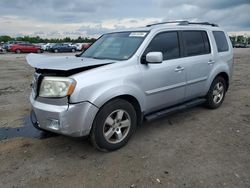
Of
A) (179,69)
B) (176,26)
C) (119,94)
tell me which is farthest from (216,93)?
(119,94)

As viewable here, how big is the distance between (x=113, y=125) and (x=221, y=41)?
358 centimetres

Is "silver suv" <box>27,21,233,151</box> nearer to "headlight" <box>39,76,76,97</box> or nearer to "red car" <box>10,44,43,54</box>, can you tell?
"headlight" <box>39,76,76,97</box>

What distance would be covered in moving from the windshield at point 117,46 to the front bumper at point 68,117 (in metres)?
1.18

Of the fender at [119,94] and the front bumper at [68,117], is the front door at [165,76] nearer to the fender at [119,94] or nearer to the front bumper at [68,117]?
the fender at [119,94]

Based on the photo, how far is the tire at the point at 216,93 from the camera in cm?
552

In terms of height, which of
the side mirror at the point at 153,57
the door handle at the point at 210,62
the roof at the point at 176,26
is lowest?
the door handle at the point at 210,62

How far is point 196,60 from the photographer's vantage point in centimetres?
488

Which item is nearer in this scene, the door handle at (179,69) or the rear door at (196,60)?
the door handle at (179,69)

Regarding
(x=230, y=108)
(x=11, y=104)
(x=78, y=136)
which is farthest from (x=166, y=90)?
(x=11, y=104)

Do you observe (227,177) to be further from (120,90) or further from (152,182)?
(120,90)

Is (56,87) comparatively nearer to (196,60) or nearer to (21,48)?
(196,60)

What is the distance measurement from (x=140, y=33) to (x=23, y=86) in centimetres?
585

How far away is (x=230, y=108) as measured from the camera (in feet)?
19.1

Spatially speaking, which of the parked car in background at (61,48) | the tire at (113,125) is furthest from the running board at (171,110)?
the parked car in background at (61,48)
